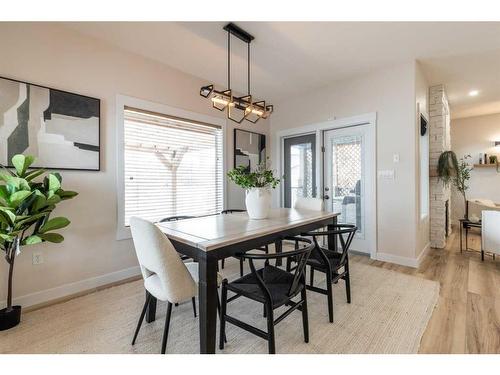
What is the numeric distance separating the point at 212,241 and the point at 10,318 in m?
1.82

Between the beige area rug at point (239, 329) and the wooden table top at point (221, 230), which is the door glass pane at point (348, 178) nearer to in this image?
the beige area rug at point (239, 329)

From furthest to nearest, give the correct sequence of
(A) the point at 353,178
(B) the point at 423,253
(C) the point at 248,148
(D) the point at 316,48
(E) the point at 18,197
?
(C) the point at 248,148 < (A) the point at 353,178 < (B) the point at 423,253 < (D) the point at 316,48 < (E) the point at 18,197

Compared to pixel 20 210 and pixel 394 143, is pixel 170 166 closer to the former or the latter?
pixel 20 210

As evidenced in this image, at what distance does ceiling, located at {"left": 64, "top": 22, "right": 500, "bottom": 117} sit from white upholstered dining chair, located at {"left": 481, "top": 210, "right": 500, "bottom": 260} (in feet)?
6.55

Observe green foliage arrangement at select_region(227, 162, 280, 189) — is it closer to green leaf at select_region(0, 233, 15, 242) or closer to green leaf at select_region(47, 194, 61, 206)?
green leaf at select_region(47, 194, 61, 206)

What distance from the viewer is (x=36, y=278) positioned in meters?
2.23

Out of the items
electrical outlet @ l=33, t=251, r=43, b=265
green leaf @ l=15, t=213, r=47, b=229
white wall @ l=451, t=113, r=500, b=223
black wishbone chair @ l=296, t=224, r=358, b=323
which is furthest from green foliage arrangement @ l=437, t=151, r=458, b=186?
electrical outlet @ l=33, t=251, r=43, b=265

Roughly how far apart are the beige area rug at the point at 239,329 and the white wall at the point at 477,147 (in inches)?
185

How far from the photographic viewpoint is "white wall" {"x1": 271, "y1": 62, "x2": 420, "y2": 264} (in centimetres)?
313

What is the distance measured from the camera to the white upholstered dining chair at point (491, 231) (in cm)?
295

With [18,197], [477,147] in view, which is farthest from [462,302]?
[477,147]

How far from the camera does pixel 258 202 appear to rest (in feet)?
7.37
